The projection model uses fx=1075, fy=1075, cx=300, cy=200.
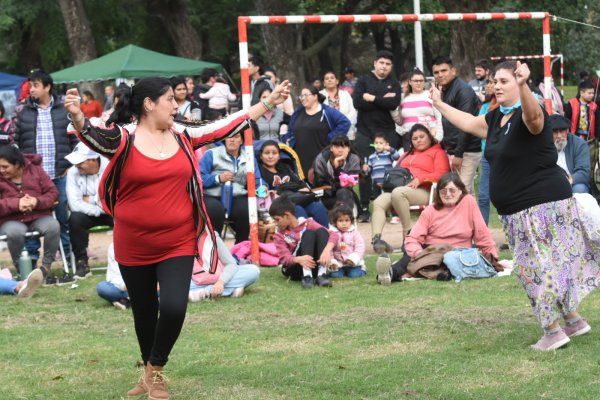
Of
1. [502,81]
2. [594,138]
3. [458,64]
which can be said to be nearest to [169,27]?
[458,64]

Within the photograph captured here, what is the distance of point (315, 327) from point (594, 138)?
9633 millimetres

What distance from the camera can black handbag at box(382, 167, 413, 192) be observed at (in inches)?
489

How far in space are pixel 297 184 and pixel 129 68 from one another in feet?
38.3

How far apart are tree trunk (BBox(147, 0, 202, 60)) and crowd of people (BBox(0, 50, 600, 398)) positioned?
37.4 feet

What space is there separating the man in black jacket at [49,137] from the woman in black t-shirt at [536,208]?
20.6 feet

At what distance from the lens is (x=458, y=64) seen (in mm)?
23641

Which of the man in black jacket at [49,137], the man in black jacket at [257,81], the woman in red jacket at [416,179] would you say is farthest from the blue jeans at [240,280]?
the man in black jacket at [257,81]

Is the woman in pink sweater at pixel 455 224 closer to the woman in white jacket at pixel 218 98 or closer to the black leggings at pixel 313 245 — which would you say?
the black leggings at pixel 313 245

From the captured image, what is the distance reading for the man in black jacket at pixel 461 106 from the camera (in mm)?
12203

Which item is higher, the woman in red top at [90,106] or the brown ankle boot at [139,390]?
the woman in red top at [90,106]

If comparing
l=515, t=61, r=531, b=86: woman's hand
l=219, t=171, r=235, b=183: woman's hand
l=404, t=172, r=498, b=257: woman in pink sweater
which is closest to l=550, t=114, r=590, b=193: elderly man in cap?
l=404, t=172, r=498, b=257: woman in pink sweater

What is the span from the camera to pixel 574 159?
12.2m

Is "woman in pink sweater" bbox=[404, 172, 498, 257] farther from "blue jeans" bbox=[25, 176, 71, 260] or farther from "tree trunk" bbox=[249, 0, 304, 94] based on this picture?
"tree trunk" bbox=[249, 0, 304, 94]

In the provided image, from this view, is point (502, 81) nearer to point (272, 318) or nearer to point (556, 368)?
point (556, 368)
